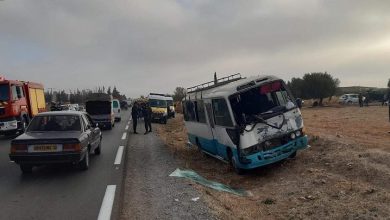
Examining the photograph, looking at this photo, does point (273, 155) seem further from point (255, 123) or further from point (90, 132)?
point (90, 132)

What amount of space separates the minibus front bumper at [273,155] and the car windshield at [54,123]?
4.67 metres

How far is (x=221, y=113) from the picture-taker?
12.3 metres

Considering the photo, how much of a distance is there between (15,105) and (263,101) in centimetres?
1536

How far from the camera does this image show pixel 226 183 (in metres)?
11.3

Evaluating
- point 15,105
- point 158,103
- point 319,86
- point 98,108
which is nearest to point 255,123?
point 15,105

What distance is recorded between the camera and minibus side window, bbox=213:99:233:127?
1178 centimetres

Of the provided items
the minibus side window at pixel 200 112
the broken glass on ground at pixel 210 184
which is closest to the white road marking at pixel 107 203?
the broken glass on ground at pixel 210 184

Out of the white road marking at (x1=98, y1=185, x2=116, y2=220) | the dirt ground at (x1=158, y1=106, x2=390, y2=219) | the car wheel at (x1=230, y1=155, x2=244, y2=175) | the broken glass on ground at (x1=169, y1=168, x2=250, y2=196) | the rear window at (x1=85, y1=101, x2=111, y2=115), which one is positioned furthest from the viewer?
the rear window at (x1=85, y1=101, x2=111, y2=115)

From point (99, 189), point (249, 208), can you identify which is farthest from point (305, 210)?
point (99, 189)

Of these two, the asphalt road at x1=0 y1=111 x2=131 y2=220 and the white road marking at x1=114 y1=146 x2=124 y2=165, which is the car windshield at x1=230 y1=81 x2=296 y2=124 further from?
the white road marking at x1=114 y1=146 x2=124 y2=165

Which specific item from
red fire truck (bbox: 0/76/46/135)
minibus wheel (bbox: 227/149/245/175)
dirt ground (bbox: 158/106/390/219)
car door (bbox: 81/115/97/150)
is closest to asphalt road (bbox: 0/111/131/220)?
car door (bbox: 81/115/97/150)

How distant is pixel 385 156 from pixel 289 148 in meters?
2.39

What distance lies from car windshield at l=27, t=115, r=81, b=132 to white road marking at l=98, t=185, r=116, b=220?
9.67ft

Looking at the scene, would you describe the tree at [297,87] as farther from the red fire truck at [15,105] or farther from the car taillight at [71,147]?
the car taillight at [71,147]
